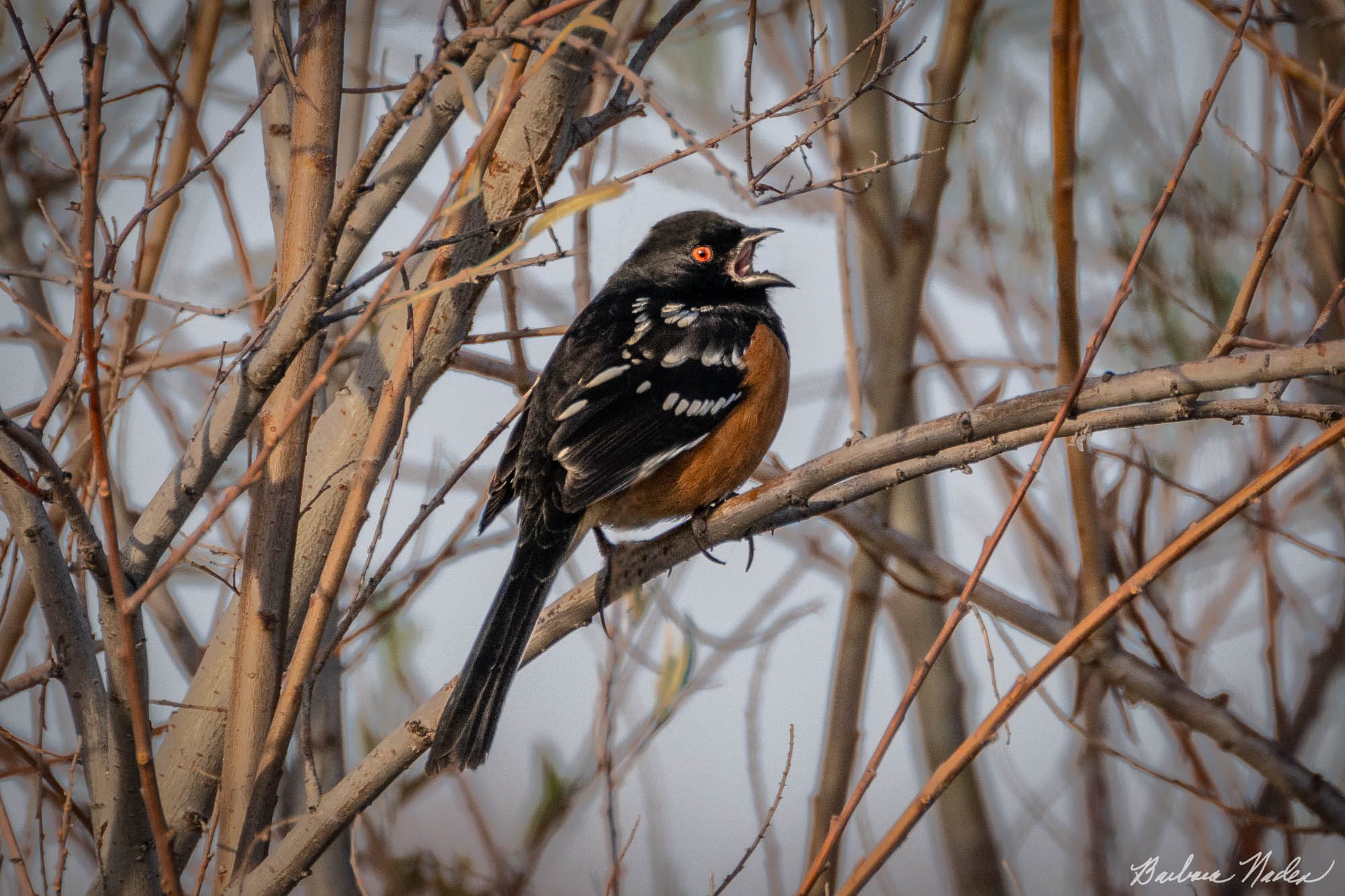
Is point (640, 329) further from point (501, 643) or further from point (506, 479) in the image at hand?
point (501, 643)

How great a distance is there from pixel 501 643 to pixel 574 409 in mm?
682

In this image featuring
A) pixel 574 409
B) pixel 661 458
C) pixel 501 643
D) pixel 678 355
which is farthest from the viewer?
pixel 678 355

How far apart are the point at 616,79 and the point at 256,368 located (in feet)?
4.89

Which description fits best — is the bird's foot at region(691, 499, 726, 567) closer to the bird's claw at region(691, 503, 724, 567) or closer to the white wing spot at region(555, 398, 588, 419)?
the bird's claw at region(691, 503, 724, 567)

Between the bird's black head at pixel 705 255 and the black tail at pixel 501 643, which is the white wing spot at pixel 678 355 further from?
the black tail at pixel 501 643

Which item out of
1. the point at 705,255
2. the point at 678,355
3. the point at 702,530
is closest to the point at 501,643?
the point at 702,530

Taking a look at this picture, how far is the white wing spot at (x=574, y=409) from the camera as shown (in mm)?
2537

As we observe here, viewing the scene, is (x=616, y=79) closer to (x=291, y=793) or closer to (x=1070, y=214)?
(x=1070, y=214)

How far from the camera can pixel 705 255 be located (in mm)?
3006

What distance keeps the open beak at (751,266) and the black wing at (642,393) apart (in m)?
0.14

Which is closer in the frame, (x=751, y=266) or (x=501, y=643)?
(x=501, y=643)

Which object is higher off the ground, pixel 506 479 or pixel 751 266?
pixel 751 266

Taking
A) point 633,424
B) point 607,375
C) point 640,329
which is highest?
point 640,329

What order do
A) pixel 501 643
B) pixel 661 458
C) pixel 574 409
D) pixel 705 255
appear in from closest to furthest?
pixel 501 643 → pixel 661 458 → pixel 574 409 → pixel 705 255
